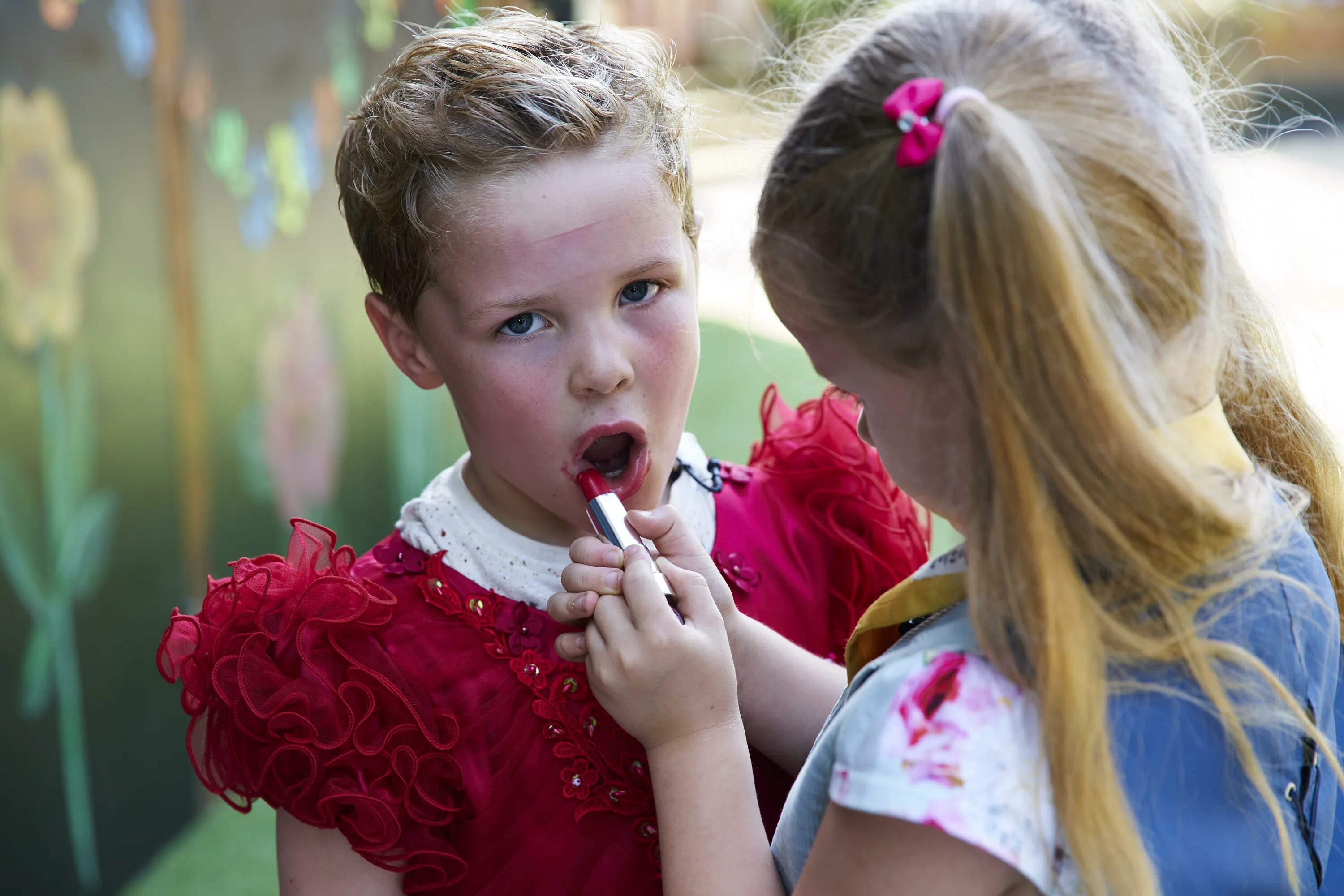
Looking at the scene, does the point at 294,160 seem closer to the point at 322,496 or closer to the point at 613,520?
the point at 322,496

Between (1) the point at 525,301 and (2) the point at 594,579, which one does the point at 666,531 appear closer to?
(2) the point at 594,579

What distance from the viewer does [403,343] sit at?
1.16 meters

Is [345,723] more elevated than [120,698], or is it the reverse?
[345,723]

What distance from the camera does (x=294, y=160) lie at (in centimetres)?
241

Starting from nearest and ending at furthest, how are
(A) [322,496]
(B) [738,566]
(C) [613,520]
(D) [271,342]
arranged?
(C) [613,520]
(B) [738,566]
(D) [271,342]
(A) [322,496]

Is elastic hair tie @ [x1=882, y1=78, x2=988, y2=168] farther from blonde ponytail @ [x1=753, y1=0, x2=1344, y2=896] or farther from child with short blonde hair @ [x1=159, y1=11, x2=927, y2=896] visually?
child with short blonde hair @ [x1=159, y1=11, x2=927, y2=896]

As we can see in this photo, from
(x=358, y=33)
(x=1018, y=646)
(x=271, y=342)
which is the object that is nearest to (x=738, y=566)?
(x=1018, y=646)

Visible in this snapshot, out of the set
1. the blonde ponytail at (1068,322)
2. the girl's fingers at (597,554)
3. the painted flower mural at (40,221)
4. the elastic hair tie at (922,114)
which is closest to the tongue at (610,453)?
the girl's fingers at (597,554)

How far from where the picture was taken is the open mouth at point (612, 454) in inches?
43.4

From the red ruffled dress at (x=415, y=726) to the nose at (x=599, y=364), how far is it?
0.23m

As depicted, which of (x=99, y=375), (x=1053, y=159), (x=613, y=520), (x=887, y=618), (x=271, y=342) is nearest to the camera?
(x=1053, y=159)

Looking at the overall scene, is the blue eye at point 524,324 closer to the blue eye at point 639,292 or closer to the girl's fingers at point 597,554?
the blue eye at point 639,292

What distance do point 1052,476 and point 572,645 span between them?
0.44 meters

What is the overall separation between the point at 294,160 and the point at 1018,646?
204 centimetres
